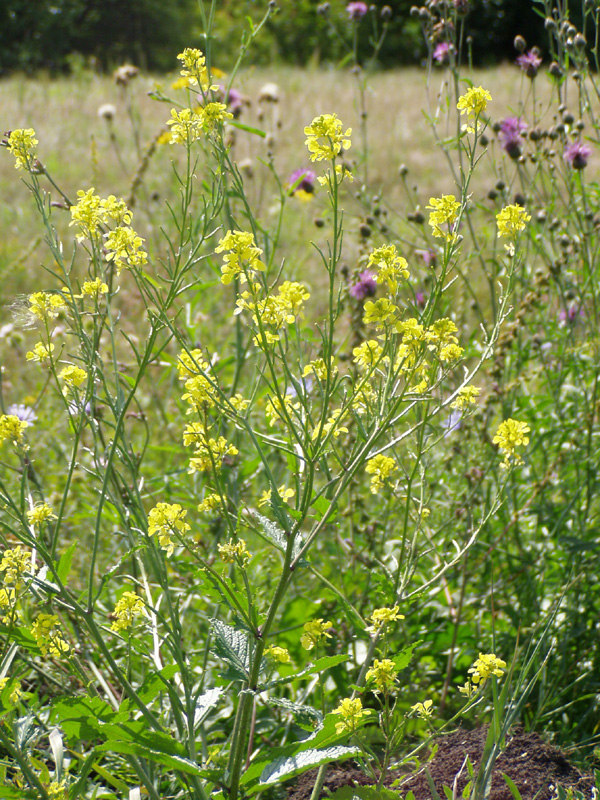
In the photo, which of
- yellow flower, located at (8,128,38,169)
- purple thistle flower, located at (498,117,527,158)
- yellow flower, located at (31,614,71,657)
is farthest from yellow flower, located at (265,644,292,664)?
purple thistle flower, located at (498,117,527,158)

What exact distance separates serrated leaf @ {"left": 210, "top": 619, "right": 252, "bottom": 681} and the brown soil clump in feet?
1.25

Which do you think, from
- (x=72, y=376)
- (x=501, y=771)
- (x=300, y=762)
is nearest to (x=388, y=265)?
(x=72, y=376)

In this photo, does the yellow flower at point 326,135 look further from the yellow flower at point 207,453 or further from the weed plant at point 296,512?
the yellow flower at point 207,453

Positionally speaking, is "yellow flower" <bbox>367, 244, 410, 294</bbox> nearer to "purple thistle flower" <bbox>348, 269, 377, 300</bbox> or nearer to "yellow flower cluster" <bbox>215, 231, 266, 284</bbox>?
"yellow flower cluster" <bbox>215, 231, 266, 284</bbox>

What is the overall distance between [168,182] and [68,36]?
13.1 meters

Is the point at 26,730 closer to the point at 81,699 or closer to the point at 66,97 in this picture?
the point at 81,699

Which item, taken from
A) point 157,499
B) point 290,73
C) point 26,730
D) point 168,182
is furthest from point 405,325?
point 290,73

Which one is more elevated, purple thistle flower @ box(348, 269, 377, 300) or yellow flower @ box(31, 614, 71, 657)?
purple thistle flower @ box(348, 269, 377, 300)

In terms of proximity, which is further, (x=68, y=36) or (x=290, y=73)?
(x=68, y=36)

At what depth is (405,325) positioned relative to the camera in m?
1.23

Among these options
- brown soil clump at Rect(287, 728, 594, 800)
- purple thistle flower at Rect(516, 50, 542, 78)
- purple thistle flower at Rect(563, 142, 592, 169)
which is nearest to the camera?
brown soil clump at Rect(287, 728, 594, 800)

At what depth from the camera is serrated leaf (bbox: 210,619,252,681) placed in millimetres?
1259

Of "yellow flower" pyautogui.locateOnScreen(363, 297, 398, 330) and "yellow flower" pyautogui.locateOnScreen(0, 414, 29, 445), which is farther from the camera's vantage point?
"yellow flower" pyautogui.locateOnScreen(0, 414, 29, 445)

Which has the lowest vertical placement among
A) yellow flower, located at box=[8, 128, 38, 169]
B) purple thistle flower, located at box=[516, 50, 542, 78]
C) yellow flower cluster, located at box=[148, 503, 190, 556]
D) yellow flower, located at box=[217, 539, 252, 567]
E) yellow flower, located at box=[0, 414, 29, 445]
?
yellow flower, located at box=[217, 539, 252, 567]
